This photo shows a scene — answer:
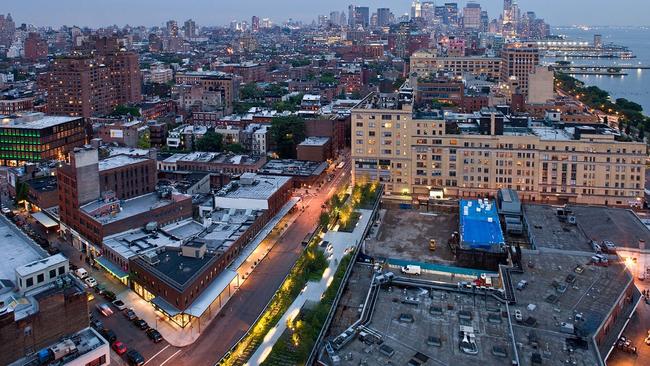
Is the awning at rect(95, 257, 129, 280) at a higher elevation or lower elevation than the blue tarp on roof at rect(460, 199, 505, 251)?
lower

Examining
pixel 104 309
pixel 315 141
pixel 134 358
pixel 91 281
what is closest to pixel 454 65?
pixel 315 141

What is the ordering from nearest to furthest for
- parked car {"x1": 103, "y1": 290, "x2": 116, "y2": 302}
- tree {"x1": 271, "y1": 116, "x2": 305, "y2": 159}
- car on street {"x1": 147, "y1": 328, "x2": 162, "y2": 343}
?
car on street {"x1": 147, "y1": 328, "x2": 162, "y2": 343}
parked car {"x1": 103, "y1": 290, "x2": 116, "y2": 302}
tree {"x1": 271, "y1": 116, "x2": 305, "y2": 159}

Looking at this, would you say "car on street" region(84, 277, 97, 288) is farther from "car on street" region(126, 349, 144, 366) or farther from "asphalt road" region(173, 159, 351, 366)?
"car on street" region(126, 349, 144, 366)

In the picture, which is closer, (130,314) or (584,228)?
(130,314)

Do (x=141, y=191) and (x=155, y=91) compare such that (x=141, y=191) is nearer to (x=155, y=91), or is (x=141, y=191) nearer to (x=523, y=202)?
(x=523, y=202)

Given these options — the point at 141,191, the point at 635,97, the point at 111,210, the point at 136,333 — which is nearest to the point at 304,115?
the point at 141,191

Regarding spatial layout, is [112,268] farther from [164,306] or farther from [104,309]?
[164,306]

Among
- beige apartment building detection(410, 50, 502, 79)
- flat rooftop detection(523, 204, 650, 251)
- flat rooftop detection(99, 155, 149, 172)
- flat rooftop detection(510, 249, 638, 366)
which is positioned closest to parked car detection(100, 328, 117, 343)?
flat rooftop detection(99, 155, 149, 172)
